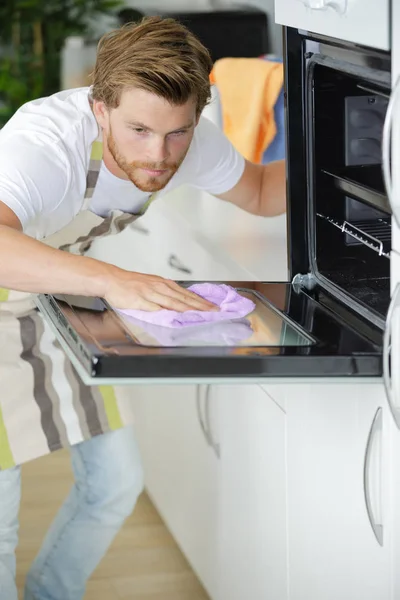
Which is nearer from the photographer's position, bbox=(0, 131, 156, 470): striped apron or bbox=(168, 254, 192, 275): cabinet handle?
bbox=(0, 131, 156, 470): striped apron

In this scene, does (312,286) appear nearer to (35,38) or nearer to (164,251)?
(164,251)

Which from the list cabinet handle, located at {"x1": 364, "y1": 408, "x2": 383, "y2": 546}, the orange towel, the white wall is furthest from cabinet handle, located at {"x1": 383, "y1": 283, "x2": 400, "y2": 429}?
the white wall

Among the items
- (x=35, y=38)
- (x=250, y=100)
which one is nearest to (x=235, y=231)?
(x=250, y=100)

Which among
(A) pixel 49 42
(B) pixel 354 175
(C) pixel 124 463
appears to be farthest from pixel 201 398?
(A) pixel 49 42

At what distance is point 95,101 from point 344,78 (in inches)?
17.1

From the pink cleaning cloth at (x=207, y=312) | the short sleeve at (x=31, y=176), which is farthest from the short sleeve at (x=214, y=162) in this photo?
the pink cleaning cloth at (x=207, y=312)

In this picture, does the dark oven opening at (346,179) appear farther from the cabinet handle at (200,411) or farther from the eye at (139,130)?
the cabinet handle at (200,411)

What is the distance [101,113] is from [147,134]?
0.12 meters

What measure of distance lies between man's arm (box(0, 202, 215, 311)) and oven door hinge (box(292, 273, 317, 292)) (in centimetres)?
23

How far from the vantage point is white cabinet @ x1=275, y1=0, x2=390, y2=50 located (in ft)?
3.54

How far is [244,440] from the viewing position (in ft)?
5.65

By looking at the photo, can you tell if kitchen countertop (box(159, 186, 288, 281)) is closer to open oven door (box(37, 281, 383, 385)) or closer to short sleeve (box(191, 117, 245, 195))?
short sleeve (box(191, 117, 245, 195))

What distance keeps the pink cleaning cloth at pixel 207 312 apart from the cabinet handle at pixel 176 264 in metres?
0.59

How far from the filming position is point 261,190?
6.26ft
